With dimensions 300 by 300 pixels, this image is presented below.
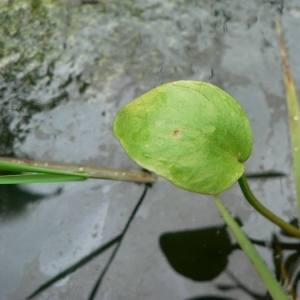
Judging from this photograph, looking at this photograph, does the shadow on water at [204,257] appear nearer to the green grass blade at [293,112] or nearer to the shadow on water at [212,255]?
the shadow on water at [212,255]

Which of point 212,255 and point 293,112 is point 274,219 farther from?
point 293,112

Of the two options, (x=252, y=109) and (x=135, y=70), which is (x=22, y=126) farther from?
(x=252, y=109)

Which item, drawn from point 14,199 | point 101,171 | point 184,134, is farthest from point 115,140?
point 184,134

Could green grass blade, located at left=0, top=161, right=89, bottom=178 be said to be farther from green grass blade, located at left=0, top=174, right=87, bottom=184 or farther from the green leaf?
the green leaf

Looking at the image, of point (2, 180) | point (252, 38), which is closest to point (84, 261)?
point (2, 180)

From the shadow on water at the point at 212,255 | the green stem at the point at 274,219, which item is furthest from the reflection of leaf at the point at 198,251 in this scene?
the green stem at the point at 274,219

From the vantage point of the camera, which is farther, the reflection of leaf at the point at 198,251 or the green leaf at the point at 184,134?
the reflection of leaf at the point at 198,251

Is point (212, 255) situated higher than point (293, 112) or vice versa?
point (293, 112)
